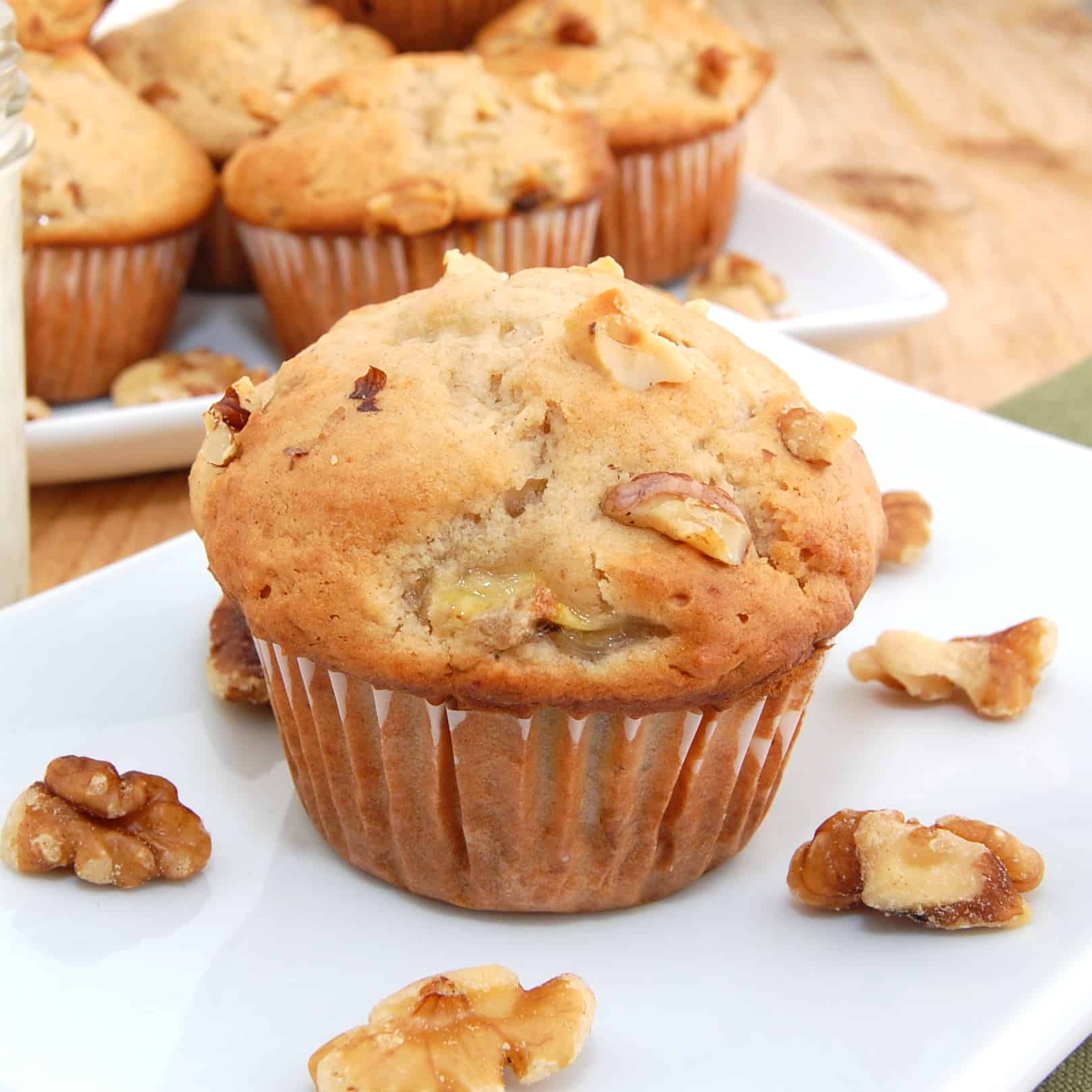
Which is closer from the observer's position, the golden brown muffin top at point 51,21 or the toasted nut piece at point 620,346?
the toasted nut piece at point 620,346

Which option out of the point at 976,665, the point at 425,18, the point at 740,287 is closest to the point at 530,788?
the point at 976,665

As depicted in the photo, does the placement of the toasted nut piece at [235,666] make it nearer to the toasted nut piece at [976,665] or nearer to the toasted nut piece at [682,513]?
the toasted nut piece at [682,513]

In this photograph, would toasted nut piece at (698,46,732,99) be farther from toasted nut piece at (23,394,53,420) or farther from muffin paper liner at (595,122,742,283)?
toasted nut piece at (23,394,53,420)

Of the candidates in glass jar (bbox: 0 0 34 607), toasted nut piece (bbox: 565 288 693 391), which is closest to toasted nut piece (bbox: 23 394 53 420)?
glass jar (bbox: 0 0 34 607)

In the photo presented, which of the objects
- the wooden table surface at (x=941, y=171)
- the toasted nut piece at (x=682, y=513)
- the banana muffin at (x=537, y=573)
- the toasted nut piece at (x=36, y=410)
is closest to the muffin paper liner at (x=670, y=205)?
the wooden table surface at (x=941, y=171)

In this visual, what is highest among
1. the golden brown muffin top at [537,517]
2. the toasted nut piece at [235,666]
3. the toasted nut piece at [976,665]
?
the golden brown muffin top at [537,517]
